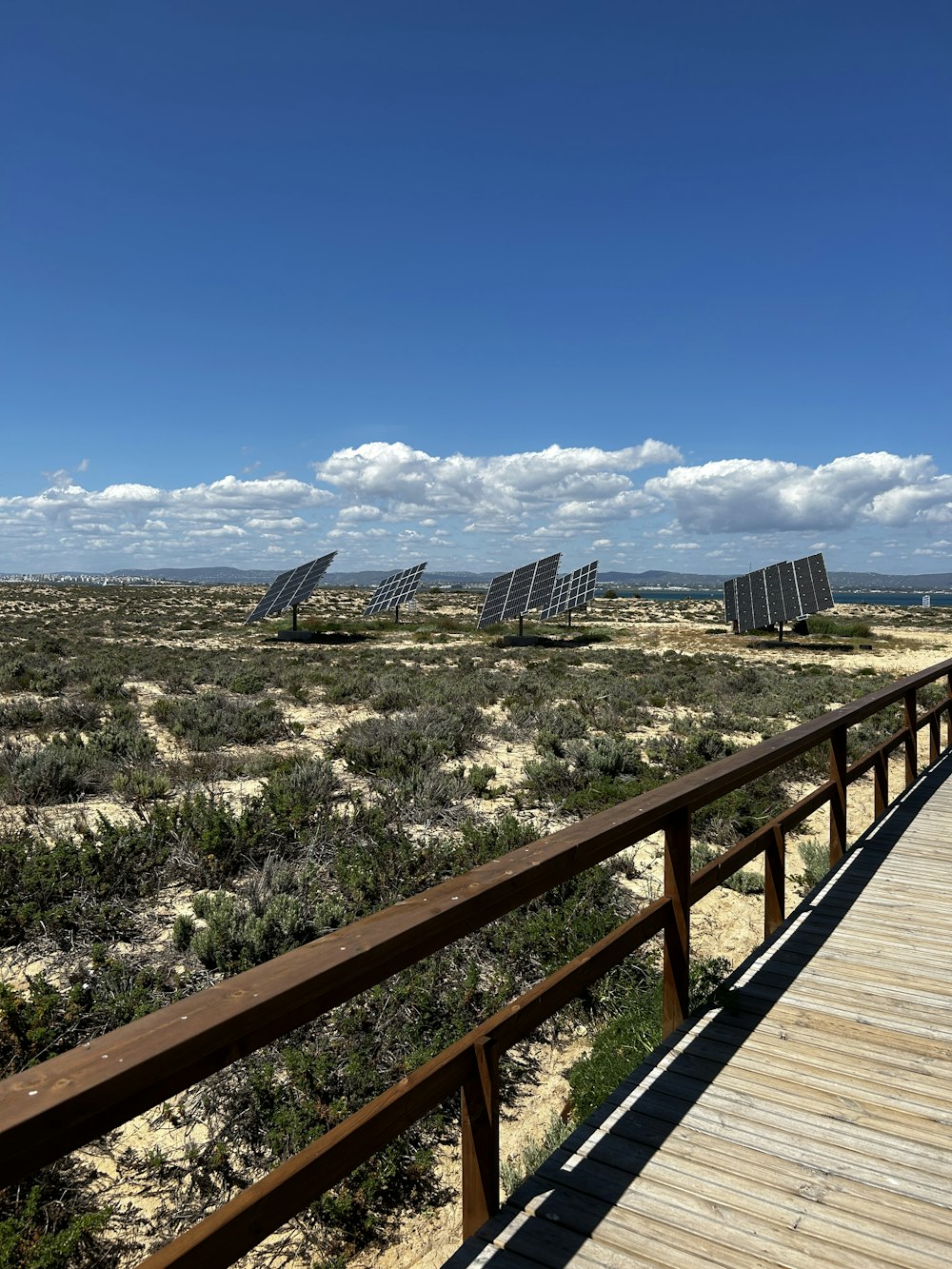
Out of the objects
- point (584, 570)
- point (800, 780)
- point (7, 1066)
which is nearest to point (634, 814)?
point (7, 1066)

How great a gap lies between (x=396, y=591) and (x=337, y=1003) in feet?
140

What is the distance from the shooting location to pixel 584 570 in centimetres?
4047

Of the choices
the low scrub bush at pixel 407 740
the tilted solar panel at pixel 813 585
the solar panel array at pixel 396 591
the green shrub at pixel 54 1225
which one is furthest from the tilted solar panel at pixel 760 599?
the green shrub at pixel 54 1225

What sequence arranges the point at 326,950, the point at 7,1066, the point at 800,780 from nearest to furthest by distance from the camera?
the point at 326,950, the point at 7,1066, the point at 800,780

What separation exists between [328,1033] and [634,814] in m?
2.64

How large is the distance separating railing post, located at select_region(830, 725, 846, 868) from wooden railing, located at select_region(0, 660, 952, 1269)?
2455mm

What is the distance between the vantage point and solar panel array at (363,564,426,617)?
4247 centimetres

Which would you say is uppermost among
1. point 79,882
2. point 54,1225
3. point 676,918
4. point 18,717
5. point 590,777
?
point 676,918

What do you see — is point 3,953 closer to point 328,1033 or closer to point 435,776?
point 328,1033

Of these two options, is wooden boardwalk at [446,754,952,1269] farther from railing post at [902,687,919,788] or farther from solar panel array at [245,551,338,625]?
solar panel array at [245,551,338,625]

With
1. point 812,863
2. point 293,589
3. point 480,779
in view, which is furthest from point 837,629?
point 812,863

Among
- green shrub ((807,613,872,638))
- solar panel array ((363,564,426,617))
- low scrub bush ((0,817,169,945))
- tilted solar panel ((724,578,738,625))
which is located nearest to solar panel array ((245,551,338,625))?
solar panel array ((363,564,426,617))

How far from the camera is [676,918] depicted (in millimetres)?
3625

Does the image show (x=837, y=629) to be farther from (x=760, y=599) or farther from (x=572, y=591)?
(x=572, y=591)
